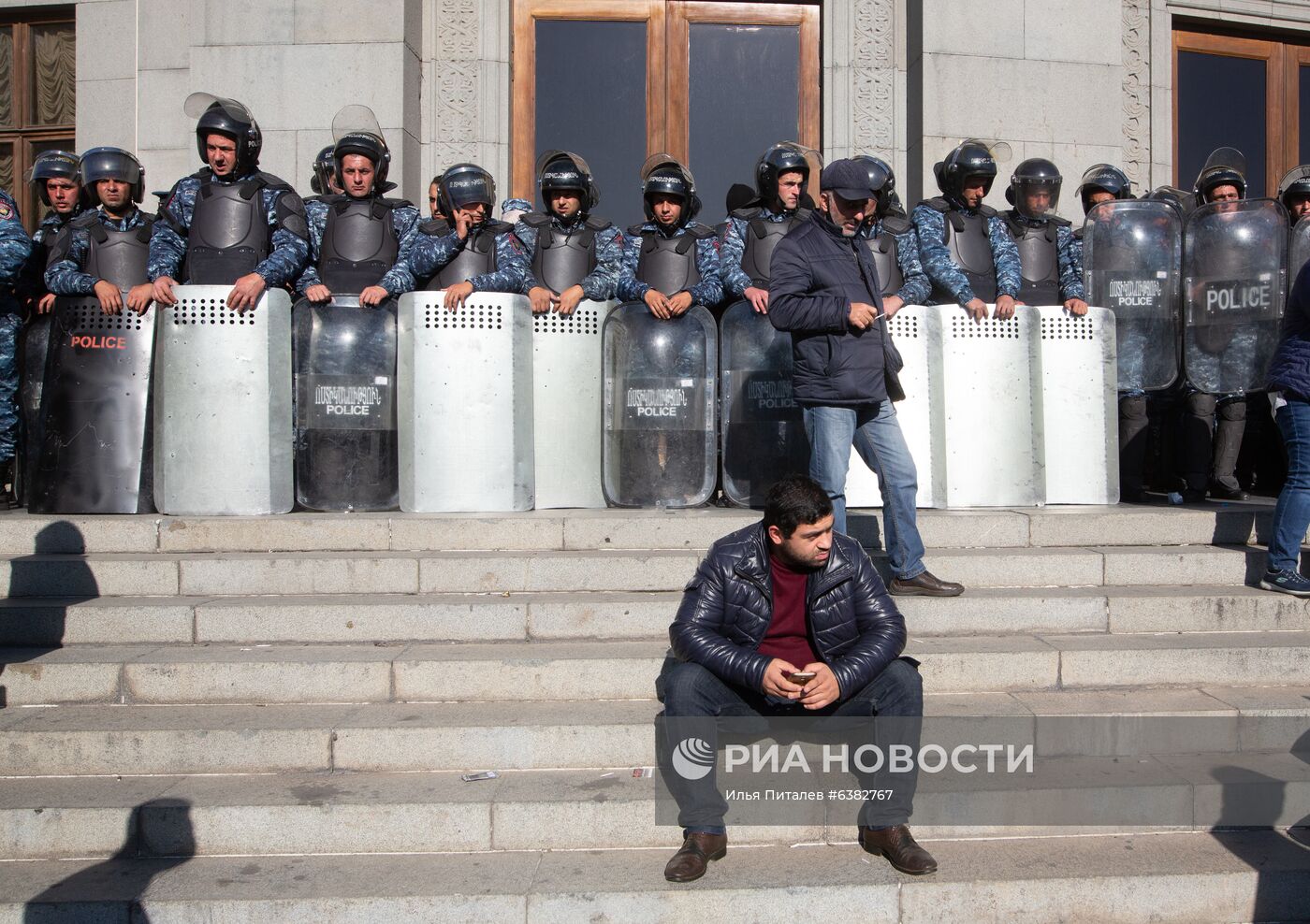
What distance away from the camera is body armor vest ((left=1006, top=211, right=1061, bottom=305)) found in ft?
22.9

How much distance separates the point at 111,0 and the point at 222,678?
7.87m

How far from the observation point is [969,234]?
6766 millimetres

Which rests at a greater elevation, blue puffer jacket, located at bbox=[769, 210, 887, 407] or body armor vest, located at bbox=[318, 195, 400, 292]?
body armor vest, located at bbox=[318, 195, 400, 292]

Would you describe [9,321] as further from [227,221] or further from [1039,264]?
[1039,264]

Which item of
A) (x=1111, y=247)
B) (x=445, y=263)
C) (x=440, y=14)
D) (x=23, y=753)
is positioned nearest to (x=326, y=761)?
(x=23, y=753)

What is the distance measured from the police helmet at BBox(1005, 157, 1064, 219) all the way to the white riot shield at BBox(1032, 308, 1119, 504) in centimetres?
117

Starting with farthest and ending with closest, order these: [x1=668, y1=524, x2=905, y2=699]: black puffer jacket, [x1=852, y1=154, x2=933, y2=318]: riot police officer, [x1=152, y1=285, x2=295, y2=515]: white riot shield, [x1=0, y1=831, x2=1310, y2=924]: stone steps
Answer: [x1=852, y1=154, x2=933, y2=318]: riot police officer < [x1=152, y1=285, x2=295, y2=515]: white riot shield < [x1=668, y1=524, x2=905, y2=699]: black puffer jacket < [x1=0, y1=831, x2=1310, y2=924]: stone steps

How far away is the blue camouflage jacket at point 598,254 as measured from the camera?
641 centimetres

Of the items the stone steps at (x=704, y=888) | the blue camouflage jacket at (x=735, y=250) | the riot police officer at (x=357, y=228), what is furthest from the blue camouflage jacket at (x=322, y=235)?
the stone steps at (x=704, y=888)

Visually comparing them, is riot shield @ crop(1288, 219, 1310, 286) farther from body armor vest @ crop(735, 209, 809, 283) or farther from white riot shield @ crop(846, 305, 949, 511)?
body armor vest @ crop(735, 209, 809, 283)

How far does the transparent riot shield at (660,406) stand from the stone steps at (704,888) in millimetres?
2711

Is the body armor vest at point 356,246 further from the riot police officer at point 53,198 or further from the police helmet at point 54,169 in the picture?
the police helmet at point 54,169

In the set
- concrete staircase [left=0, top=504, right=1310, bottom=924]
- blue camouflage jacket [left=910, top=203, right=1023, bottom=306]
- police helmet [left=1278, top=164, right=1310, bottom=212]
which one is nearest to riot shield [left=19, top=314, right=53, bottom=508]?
concrete staircase [left=0, top=504, right=1310, bottom=924]

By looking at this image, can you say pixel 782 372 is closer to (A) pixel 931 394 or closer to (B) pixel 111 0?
(A) pixel 931 394
